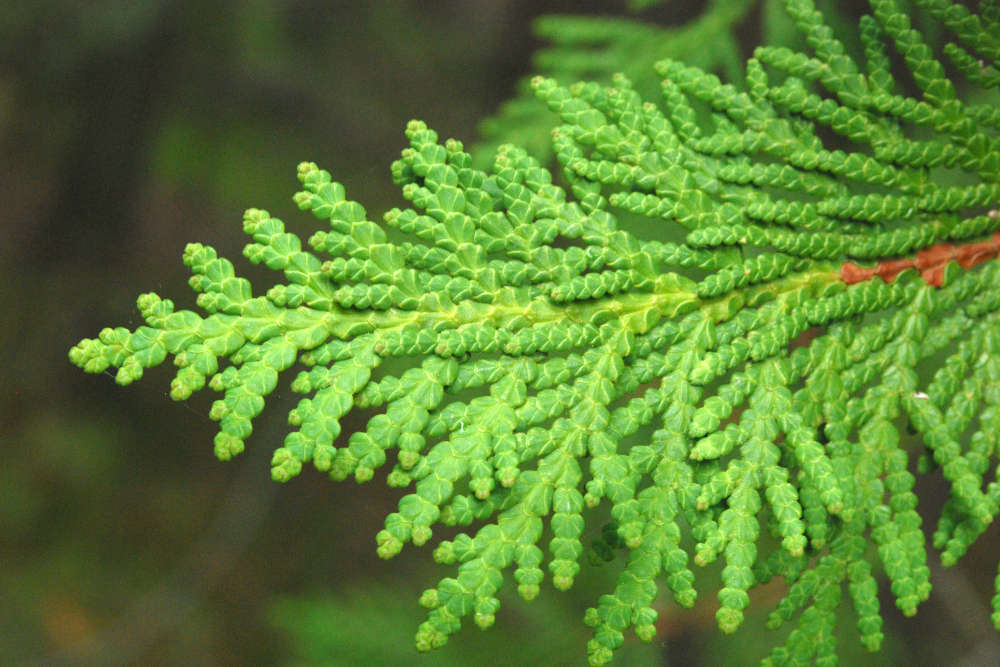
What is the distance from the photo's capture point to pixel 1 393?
13.5 feet

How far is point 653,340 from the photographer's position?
144 centimetres

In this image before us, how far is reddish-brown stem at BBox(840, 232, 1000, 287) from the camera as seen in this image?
154 cm

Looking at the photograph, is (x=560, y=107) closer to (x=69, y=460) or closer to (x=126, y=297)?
(x=126, y=297)

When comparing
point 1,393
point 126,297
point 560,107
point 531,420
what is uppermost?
point 126,297

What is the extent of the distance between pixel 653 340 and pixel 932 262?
628 mm

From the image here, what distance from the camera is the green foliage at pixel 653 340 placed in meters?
1.28

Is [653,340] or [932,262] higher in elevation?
[932,262]

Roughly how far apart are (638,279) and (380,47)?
3.28 meters

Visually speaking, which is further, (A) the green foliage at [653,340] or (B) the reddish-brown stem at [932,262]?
(B) the reddish-brown stem at [932,262]

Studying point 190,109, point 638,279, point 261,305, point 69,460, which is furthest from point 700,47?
point 69,460

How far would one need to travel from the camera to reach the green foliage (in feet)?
4.18

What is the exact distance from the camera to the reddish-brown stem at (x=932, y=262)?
154 cm

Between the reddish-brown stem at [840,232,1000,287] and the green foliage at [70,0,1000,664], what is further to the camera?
the reddish-brown stem at [840,232,1000,287]

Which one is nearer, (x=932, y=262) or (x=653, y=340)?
(x=653, y=340)
